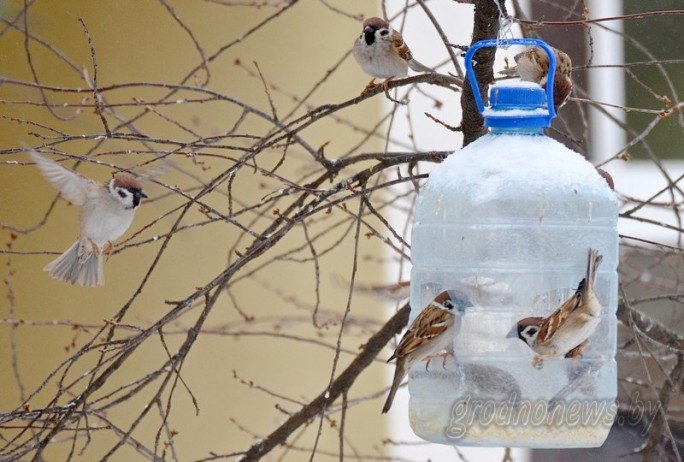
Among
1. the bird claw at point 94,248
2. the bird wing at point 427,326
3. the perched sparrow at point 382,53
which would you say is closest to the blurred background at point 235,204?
the perched sparrow at point 382,53

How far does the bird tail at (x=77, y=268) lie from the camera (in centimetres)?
254

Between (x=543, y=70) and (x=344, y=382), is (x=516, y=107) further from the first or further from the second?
(x=344, y=382)

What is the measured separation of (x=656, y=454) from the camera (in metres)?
2.39

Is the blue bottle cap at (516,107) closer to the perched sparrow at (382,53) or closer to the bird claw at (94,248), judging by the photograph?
the perched sparrow at (382,53)

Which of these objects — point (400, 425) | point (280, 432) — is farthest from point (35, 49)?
point (400, 425)

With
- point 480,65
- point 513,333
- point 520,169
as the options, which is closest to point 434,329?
point 513,333

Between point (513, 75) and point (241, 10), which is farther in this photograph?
point (241, 10)

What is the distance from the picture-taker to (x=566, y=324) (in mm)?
1430

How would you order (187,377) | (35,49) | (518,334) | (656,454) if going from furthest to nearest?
(187,377) < (35,49) < (656,454) < (518,334)

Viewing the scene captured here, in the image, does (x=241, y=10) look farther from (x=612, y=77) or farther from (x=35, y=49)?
(x=612, y=77)

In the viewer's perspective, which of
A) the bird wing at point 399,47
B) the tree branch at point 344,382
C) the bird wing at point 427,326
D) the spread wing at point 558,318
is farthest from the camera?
the bird wing at point 399,47

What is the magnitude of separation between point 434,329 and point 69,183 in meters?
1.34

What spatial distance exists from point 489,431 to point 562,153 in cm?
45

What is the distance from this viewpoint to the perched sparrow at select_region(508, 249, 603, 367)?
143 cm
